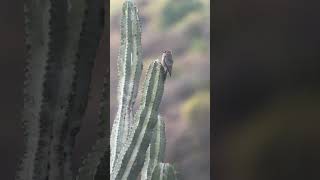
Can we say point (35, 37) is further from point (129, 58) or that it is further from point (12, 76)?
point (129, 58)

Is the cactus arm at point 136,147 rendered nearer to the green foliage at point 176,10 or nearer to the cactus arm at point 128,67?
the cactus arm at point 128,67

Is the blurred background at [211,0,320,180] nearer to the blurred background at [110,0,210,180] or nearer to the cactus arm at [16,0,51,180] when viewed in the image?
the blurred background at [110,0,210,180]

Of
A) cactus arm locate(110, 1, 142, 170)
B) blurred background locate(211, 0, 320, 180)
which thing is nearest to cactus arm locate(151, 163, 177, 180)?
cactus arm locate(110, 1, 142, 170)

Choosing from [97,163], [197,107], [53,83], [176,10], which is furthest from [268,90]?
[53,83]

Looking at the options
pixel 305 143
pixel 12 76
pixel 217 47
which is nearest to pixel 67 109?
pixel 12 76

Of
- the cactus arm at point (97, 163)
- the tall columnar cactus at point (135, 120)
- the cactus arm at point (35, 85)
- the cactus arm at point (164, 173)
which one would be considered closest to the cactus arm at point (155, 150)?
the tall columnar cactus at point (135, 120)

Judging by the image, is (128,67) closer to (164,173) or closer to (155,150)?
(155,150)

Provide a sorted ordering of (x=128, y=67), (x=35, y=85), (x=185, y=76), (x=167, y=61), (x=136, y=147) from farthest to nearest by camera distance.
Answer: (x=185, y=76) < (x=167, y=61) < (x=128, y=67) < (x=136, y=147) < (x=35, y=85)
